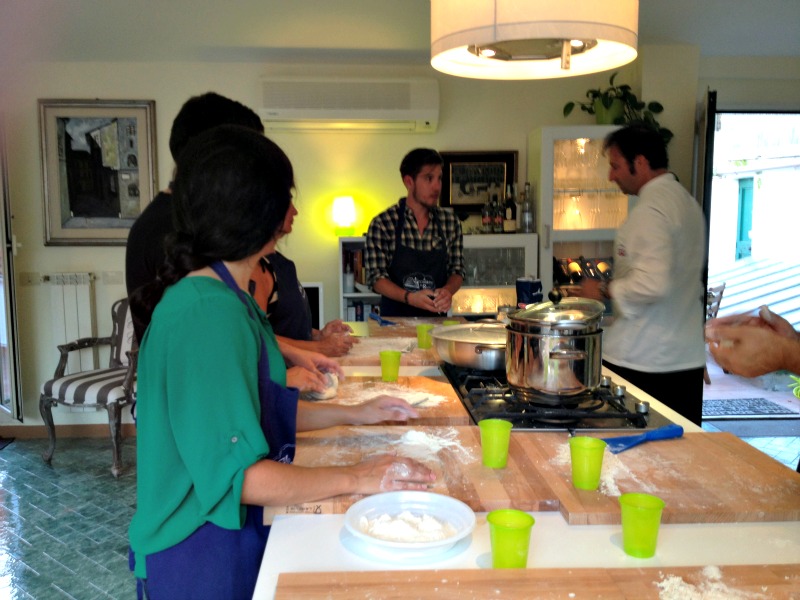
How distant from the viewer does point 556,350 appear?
1.71 metres

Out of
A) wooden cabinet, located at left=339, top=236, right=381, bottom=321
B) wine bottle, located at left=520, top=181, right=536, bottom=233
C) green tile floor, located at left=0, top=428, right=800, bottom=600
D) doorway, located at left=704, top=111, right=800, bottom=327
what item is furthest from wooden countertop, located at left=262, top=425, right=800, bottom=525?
doorway, located at left=704, top=111, right=800, bottom=327

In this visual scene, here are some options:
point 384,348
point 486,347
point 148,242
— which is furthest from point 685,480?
point 384,348

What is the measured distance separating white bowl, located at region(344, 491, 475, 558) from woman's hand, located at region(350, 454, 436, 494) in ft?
0.14

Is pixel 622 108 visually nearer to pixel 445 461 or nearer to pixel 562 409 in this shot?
pixel 562 409

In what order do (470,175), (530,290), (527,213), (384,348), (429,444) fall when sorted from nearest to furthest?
(429,444) → (384,348) → (530,290) → (527,213) → (470,175)

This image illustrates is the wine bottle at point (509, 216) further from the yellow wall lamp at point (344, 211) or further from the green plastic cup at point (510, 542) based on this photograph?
the green plastic cup at point (510, 542)

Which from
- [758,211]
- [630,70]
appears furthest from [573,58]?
[758,211]

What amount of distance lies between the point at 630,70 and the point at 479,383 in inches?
143

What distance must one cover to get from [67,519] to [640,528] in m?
3.40

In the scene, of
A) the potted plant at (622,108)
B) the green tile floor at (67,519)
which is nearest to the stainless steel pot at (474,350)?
the green tile floor at (67,519)

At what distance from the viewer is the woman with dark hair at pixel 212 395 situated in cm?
111

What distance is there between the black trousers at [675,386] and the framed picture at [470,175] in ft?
7.68

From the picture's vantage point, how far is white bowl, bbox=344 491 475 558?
1091 millimetres

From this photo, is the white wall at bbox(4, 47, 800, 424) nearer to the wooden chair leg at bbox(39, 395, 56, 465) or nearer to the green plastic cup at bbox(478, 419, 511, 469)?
the wooden chair leg at bbox(39, 395, 56, 465)
